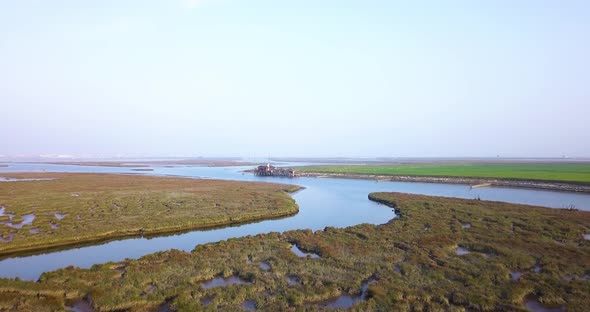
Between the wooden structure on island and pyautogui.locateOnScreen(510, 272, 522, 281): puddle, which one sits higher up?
the wooden structure on island

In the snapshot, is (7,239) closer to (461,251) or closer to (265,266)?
(265,266)

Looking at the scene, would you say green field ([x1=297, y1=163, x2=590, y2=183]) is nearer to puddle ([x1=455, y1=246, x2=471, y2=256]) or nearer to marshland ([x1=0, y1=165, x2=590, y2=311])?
marshland ([x1=0, y1=165, x2=590, y2=311])

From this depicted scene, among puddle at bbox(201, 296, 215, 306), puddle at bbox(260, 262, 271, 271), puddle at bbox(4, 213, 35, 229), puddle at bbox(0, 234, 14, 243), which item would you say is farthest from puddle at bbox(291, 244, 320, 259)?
puddle at bbox(4, 213, 35, 229)

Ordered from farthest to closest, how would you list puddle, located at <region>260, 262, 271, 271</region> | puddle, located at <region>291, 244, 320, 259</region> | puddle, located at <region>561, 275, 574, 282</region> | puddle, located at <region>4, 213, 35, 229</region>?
1. puddle, located at <region>4, 213, 35, 229</region>
2. puddle, located at <region>291, 244, 320, 259</region>
3. puddle, located at <region>260, 262, 271, 271</region>
4. puddle, located at <region>561, 275, 574, 282</region>

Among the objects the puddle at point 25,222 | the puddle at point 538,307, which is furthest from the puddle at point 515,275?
the puddle at point 25,222

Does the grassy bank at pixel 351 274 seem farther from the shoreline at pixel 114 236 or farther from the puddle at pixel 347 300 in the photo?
the shoreline at pixel 114 236

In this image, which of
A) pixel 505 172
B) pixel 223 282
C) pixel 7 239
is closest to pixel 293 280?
pixel 223 282

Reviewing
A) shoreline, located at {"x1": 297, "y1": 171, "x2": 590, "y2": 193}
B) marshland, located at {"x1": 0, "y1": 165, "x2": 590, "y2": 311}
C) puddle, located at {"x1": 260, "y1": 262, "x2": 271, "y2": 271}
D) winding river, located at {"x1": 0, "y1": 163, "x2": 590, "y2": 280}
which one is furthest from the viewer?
shoreline, located at {"x1": 297, "y1": 171, "x2": 590, "y2": 193}

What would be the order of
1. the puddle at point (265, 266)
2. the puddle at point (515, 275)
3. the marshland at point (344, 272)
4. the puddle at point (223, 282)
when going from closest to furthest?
1. the marshland at point (344, 272)
2. the puddle at point (223, 282)
3. the puddle at point (515, 275)
4. the puddle at point (265, 266)
